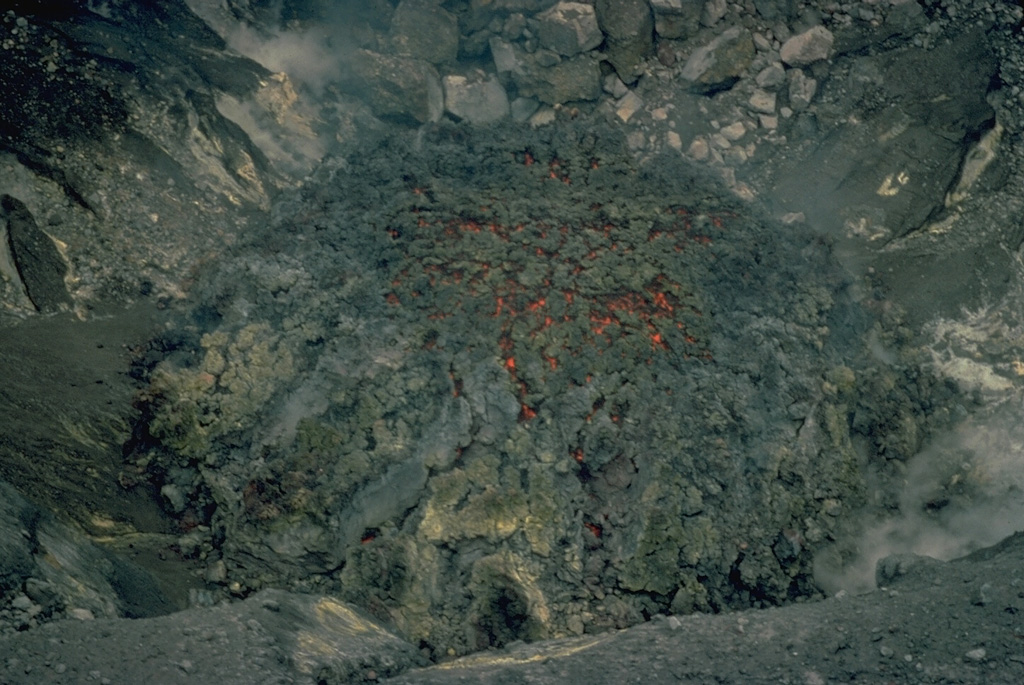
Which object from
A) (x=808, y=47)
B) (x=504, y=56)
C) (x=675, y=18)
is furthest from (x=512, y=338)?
(x=808, y=47)

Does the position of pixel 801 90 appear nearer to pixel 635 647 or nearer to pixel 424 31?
pixel 424 31

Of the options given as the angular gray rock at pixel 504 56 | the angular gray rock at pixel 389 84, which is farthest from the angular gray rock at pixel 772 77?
the angular gray rock at pixel 389 84

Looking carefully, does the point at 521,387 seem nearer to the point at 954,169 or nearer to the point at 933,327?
the point at 933,327

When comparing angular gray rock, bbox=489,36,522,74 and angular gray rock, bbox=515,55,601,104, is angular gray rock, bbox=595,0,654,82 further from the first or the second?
angular gray rock, bbox=489,36,522,74

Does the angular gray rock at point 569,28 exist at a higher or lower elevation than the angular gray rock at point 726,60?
lower

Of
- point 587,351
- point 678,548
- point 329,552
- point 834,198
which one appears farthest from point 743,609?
point 834,198

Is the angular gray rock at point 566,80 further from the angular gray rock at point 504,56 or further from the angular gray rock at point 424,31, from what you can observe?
the angular gray rock at point 424,31

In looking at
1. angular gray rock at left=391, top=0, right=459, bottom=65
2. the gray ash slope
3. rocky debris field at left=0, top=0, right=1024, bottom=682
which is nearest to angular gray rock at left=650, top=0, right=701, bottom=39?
rocky debris field at left=0, top=0, right=1024, bottom=682
